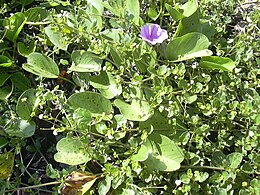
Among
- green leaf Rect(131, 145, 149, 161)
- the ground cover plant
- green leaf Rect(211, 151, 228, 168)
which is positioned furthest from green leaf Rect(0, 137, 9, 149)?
green leaf Rect(211, 151, 228, 168)

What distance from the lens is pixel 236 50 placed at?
1723 mm

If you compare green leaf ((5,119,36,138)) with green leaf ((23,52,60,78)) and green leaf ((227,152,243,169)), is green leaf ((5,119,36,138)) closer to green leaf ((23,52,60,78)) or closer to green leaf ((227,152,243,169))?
green leaf ((23,52,60,78))

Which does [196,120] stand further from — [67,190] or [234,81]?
[67,190]

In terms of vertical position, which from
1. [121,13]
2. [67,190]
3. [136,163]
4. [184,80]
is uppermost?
[121,13]

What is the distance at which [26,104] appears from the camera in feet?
5.17

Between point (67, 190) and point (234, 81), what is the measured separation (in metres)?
0.64

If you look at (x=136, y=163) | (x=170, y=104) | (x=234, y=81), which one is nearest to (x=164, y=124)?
(x=170, y=104)

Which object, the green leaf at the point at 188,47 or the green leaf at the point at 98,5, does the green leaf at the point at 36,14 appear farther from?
the green leaf at the point at 188,47

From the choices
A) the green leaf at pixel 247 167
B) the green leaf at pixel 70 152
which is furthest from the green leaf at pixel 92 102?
the green leaf at pixel 247 167

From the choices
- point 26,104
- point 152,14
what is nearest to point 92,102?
point 26,104

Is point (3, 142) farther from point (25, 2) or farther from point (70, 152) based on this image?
point (25, 2)

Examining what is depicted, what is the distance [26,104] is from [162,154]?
0.45 meters

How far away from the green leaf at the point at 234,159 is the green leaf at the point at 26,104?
0.63m

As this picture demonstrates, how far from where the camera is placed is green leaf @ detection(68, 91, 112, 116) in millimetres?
1535
